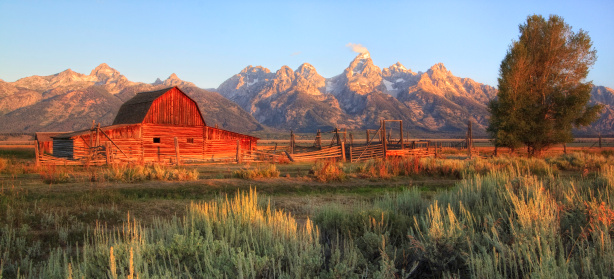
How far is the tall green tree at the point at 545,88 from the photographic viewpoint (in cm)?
2405

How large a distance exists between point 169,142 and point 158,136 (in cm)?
94

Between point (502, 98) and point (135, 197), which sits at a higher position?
point (502, 98)

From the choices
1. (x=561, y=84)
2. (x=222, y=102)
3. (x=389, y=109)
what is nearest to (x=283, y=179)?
(x=561, y=84)

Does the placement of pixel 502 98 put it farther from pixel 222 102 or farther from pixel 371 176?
pixel 222 102

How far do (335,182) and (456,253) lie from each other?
397 inches

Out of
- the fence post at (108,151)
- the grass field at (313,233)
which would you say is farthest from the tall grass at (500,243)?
the fence post at (108,151)

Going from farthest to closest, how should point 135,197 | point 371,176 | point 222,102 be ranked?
point 222,102, point 371,176, point 135,197

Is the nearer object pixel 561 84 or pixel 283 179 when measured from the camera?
pixel 283 179

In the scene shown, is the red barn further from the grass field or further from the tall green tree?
the tall green tree

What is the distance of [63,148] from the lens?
90.7 ft

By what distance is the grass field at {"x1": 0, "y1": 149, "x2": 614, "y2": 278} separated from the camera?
3842 millimetres

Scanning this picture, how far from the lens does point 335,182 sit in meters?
14.2

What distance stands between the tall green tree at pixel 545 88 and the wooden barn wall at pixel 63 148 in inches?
1163

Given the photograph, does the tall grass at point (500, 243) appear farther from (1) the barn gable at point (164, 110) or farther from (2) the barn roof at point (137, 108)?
(2) the barn roof at point (137, 108)
